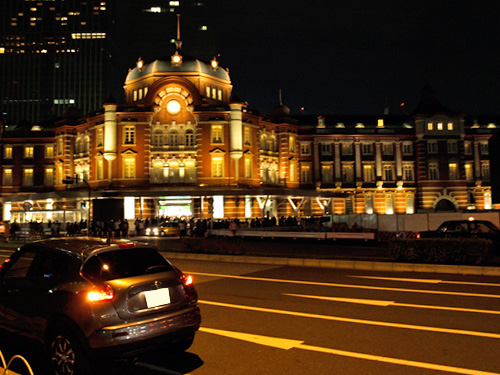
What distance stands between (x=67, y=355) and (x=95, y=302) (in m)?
0.70

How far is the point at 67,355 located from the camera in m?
5.19

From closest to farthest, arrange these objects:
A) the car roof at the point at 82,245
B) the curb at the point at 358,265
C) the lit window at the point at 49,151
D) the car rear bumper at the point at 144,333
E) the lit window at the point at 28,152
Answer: the car rear bumper at the point at 144,333 < the car roof at the point at 82,245 < the curb at the point at 358,265 < the lit window at the point at 49,151 < the lit window at the point at 28,152

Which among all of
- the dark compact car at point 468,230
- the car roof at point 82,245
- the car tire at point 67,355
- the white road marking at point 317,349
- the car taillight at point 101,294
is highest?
the car roof at point 82,245

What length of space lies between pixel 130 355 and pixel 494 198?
19147 mm

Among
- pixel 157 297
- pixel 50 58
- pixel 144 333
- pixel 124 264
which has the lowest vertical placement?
pixel 144 333

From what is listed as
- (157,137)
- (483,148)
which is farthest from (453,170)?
(157,137)

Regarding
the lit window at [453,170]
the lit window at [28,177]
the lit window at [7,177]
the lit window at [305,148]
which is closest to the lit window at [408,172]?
the lit window at [453,170]

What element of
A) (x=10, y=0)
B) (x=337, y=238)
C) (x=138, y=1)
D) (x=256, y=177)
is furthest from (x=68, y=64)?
(x=337, y=238)

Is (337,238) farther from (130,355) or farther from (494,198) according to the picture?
(130,355)

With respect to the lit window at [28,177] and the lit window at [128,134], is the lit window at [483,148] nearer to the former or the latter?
the lit window at [128,134]

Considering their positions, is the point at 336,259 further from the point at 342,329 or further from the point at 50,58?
the point at 50,58

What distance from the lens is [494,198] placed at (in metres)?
20.0

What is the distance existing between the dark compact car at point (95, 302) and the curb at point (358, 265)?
10.5 m

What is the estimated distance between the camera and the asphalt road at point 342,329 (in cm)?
574
